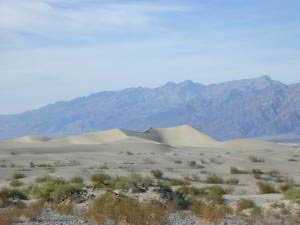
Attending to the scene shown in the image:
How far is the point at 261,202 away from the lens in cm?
3053

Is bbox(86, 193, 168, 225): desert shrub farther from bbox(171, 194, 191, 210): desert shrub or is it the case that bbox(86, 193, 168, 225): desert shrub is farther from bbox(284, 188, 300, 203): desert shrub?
bbox(284, 188, 300, 203): desert shrub

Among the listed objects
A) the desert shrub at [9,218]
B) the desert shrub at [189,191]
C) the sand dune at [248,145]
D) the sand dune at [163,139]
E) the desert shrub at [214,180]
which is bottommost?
the desert shrub at [214,180]

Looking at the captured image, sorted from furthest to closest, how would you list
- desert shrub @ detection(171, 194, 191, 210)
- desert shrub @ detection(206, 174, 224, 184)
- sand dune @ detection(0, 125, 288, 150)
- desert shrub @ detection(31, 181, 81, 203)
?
sand dune @ detection(0, 125, 288, 150) → desert shrub @ detection(206, 174, 224, 184) → desert shrub @ detection(31, 181, 81, 203) → desert shrub @ detection(171, 194, 191, 210)

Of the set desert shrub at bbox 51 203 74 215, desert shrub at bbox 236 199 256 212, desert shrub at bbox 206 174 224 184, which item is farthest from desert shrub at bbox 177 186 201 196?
desert shrub at bbox 206 174 224 184

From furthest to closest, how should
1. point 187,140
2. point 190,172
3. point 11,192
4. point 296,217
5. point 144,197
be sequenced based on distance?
point 187,140 < point 190,172 < point 11,192 < point 144,197 < point 296,217

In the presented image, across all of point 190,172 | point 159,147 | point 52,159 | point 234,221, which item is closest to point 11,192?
point 234,221

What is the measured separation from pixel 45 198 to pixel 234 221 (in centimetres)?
1002

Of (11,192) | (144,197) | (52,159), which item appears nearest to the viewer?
(144,197)

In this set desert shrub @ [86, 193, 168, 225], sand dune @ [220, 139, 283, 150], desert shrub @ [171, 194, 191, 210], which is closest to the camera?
desert shrub @ [86, 193, 168, 225]

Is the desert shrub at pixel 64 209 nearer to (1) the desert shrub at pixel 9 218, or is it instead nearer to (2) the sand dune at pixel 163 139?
(1) the desert shrub at pixel 9 218

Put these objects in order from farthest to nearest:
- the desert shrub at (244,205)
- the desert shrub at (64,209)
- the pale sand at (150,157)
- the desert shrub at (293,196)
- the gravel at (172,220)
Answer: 1. the pale sand at (150,157)
2. the desert shrub at (293,196)
3. the desert shrub at (244,205)
4. the desert shrub at (64,209)
5. the gravel at (172,220)

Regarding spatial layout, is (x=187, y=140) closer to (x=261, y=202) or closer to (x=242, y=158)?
(x=242, y=158)

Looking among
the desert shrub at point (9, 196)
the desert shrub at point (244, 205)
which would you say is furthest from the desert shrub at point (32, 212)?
the desert shrub at point (244, 205)

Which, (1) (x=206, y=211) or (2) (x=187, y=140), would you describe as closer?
(1) (x=206, y=211)
